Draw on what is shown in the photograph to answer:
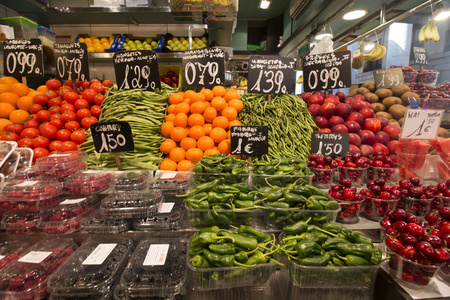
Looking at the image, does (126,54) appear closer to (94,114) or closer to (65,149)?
(94,114)

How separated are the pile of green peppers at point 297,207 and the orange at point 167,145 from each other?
1266 millimetres

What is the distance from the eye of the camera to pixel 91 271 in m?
1.18

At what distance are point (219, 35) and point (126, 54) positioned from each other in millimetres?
4867

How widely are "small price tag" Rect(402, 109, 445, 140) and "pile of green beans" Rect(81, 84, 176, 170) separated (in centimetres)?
238

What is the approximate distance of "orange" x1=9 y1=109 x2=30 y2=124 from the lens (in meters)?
2.74

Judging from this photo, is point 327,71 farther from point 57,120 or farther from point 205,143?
point 57,120

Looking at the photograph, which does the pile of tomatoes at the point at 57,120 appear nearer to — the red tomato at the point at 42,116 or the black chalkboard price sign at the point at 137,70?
the red tomato at the point at 42,116

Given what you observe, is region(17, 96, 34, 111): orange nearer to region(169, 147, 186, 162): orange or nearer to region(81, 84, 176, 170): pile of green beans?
region(81, 84, 176, 170): pile of green beans

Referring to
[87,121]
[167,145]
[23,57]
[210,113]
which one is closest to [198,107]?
[210,113]

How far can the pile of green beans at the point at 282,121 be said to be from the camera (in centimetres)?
239

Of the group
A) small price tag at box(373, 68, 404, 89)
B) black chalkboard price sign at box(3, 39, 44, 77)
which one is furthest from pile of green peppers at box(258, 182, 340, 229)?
small price tag at box(373, 68, 404, 89)

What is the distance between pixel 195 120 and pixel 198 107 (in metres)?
0.15

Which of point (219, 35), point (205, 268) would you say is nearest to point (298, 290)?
point (205, 268)

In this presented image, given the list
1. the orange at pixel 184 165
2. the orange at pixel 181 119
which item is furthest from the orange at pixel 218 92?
the orange at pixel 184 165
